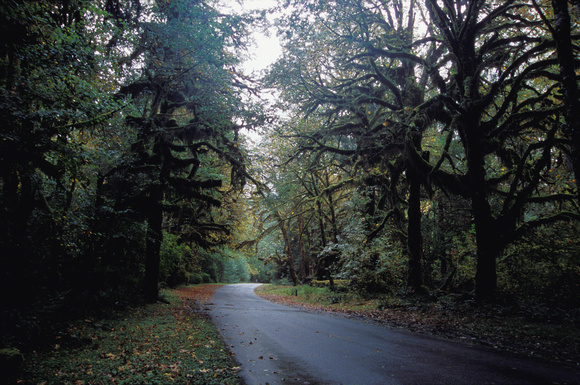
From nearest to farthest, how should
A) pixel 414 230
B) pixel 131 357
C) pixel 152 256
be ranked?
pixel 131 357, pixel 152 256, pixel 414 230

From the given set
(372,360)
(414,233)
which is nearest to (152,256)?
(372,360)

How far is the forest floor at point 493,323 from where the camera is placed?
19.6ft

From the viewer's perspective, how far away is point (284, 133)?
16.0 meters

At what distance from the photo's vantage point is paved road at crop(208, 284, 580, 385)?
4.44m

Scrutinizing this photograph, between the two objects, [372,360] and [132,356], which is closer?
[372,360]

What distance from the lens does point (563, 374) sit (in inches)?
176

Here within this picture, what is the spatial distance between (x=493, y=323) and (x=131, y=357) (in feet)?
27.7

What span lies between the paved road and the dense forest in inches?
137

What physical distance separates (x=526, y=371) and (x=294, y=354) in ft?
12.3

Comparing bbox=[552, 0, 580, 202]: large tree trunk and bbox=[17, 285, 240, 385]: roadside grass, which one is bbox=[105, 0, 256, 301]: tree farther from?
bbox=[552, 0, 580, 202]: large tree trunk

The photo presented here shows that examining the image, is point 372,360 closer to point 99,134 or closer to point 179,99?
point 99,134

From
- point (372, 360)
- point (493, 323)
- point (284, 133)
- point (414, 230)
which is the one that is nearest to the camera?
point (372, 360)

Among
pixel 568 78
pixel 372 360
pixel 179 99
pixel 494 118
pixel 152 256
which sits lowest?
pixel 372 360

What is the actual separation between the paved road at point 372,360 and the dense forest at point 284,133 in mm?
3474
